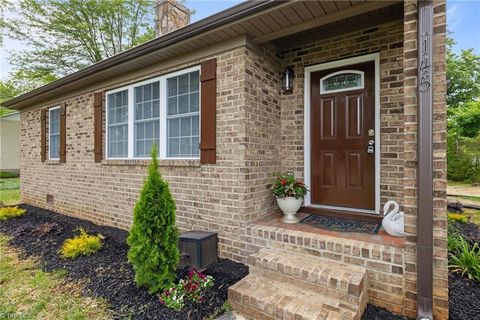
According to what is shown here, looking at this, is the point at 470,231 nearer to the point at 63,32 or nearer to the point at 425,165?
the point at 425,165

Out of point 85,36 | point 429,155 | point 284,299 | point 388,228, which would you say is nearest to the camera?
point 429,155

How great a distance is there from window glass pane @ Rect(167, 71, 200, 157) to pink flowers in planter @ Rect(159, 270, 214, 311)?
169cm

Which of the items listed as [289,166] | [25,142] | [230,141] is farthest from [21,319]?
[25,142]

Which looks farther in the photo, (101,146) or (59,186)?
(59,186)

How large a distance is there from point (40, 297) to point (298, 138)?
3453mm

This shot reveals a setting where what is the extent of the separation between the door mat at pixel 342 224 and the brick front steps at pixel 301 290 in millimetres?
542

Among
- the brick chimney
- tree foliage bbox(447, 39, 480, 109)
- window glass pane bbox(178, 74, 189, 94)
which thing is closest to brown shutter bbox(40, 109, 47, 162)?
the brick chimney

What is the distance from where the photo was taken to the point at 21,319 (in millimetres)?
2164

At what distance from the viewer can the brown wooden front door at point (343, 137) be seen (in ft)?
10.8

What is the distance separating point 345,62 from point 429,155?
1893 millimetres

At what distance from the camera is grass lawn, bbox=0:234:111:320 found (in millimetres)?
2252

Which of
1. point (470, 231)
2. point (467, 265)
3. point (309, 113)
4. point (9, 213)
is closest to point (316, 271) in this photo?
point (467, 265)

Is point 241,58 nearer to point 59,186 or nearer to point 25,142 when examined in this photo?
point 59,186

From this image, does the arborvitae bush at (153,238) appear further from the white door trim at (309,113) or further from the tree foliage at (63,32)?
the tree foliage at (63,32)
